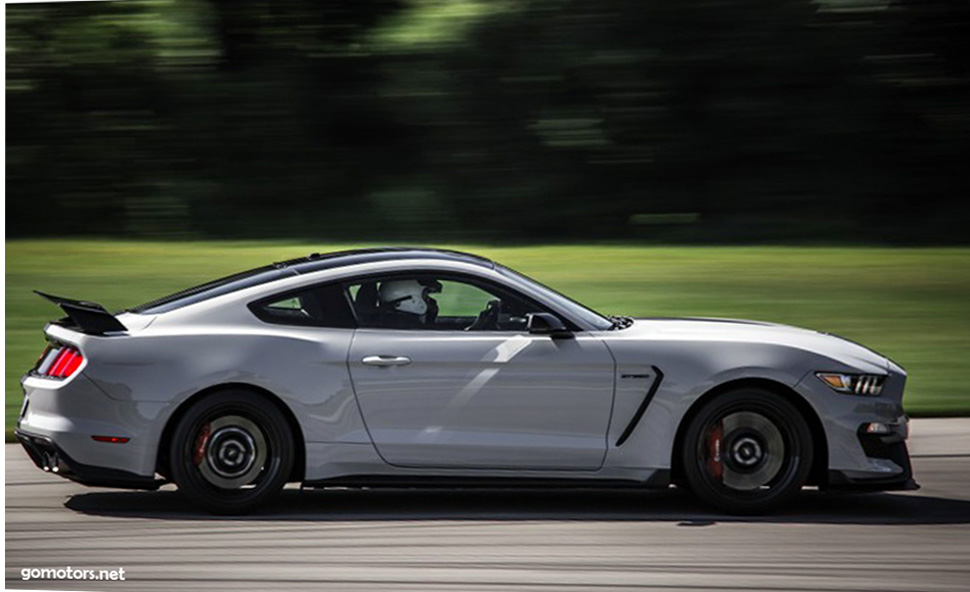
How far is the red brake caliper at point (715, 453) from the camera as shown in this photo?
258 inches

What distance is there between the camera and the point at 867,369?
667 centimetres

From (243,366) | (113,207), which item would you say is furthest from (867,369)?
(113,207)

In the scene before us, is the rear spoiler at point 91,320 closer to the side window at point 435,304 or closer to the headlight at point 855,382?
the side window at point 435,304

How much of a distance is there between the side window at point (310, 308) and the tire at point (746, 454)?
5.59 feet

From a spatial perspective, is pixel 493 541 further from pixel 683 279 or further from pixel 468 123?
pixel 468 123

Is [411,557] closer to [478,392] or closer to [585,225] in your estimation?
[478,392]

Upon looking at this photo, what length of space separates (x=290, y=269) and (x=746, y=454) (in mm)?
2353

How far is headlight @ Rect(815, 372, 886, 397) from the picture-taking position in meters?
6.58

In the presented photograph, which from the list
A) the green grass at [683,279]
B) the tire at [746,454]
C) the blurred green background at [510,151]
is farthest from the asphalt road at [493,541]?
the blurred green background at [510,151]

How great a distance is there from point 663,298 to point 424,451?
5856mm

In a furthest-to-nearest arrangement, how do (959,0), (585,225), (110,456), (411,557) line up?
(585,225) < (959,0) < (110,456) < (411,557)

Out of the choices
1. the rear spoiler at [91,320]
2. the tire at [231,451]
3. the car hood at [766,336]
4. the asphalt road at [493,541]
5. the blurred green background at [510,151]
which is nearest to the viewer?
the asphalt road at [493,541]

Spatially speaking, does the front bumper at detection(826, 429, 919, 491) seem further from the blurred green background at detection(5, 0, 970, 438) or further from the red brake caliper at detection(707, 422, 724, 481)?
the blurred green background at detection(5, 0, 970, 438)

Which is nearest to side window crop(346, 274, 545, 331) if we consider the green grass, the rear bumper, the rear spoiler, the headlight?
the rear spoiler
